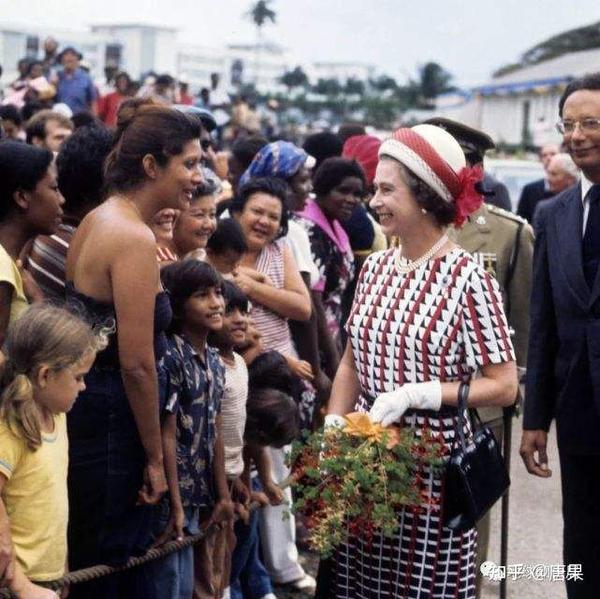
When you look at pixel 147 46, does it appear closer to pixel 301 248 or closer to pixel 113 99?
pixel 113 99

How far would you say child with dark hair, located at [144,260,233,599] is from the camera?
439cm

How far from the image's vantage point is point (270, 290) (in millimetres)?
6004

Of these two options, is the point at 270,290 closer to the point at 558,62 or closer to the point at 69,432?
the point at 69,432

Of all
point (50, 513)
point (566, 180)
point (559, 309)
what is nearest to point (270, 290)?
point (559, 309)

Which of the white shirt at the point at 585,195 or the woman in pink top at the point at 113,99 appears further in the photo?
the woman in pink top at the point at 113,99

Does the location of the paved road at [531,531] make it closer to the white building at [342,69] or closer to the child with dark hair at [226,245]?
the child with dark hair at [226,245]

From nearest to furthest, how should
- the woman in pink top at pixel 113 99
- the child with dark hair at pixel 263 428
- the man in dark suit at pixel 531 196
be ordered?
the child with dark hair at pixel 263 428 → the woman in pink top at pixel 113 99 → the man in dark suit at pixel 531 196

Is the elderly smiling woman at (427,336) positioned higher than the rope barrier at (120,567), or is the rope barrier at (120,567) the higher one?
the elderly smiling woman at (427,336)

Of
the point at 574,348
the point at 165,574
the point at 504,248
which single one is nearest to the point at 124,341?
the point at 165,574

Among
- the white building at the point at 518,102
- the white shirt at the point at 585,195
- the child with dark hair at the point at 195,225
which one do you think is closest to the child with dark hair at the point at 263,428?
the child with dark hair at the point at 195,225

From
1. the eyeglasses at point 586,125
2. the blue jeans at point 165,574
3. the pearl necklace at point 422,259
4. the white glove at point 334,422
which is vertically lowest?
the blue jeans at point 165,574

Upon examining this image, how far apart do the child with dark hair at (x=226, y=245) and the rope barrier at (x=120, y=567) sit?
4.48 ft

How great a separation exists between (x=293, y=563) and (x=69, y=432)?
2.43 m

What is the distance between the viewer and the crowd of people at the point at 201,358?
3.82 meters
